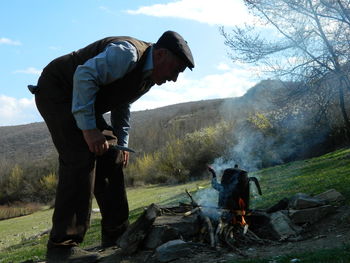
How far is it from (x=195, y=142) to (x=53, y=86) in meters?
16.6

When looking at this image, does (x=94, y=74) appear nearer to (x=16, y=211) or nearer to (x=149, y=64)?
(x=149, y=64)

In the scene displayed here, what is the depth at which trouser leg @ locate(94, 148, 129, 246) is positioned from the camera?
4191 mm

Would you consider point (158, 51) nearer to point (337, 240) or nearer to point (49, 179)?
point (337, 240)

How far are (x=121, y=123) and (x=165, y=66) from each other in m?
1.14

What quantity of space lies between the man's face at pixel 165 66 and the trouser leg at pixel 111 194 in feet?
2.98

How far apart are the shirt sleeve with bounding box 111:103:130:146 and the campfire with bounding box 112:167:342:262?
2.44ft

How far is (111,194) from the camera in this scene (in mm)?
4332

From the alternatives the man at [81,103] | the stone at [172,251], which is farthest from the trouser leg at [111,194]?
the stone at [172,251]

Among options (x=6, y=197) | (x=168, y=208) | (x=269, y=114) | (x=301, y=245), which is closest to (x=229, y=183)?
(x=168, y=208)

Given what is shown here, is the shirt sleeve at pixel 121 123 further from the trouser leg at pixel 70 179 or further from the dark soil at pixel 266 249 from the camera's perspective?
the dark soil at pixel 266 249

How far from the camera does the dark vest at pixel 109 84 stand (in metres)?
3.61

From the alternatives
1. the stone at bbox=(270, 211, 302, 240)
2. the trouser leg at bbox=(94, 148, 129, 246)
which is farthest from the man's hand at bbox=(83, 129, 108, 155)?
the stone at bbox=(270, 211, 302, 240)

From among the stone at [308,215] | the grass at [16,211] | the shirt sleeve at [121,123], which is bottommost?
the grass at [16,211]

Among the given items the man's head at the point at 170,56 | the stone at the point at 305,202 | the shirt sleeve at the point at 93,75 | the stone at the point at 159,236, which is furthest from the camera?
the stone at the point at 305,202
